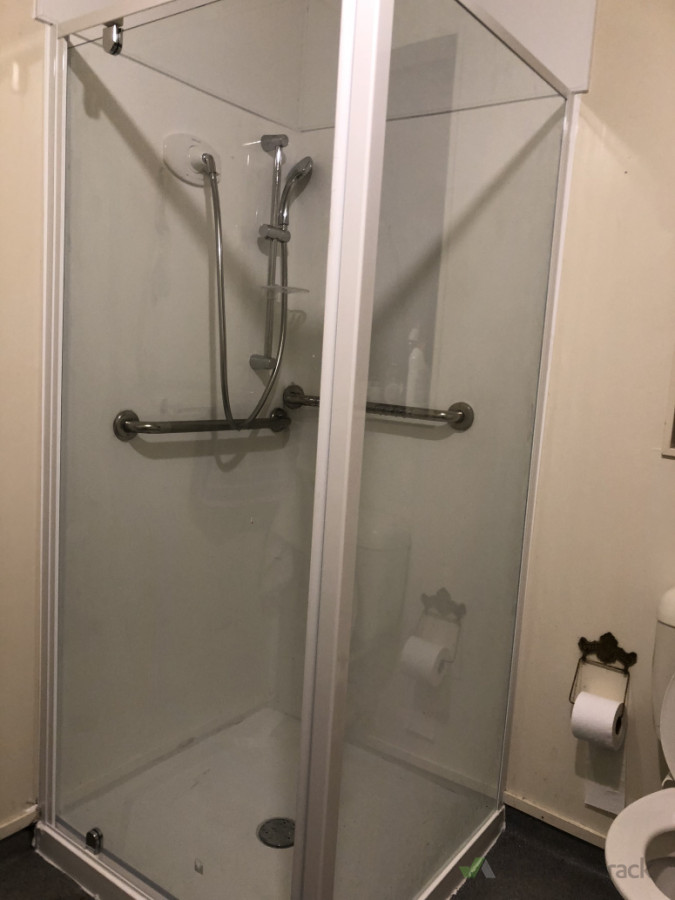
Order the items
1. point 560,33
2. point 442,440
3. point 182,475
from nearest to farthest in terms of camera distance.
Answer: point 442,440, point 560,33, point 182,475

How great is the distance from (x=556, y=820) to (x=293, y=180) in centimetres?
175

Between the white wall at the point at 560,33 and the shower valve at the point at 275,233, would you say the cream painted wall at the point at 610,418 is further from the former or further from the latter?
the shower valve at the point at 275,233

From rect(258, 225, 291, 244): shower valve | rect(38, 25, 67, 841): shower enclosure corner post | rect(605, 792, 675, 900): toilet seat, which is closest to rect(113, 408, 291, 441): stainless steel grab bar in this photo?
rect(38, 25, 67, 841): shower enclosure corner post

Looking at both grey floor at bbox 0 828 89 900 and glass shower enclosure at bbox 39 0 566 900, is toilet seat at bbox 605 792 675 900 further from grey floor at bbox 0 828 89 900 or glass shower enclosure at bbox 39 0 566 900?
grey floor at bbox 0 828 89 900

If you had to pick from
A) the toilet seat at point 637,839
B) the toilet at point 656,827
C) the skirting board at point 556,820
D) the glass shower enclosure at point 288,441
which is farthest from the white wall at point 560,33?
the skirting board at point 556,820

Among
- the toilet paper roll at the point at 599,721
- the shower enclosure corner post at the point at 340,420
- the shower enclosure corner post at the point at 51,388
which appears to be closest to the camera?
the shower enclosure corner post at the point at 340,420

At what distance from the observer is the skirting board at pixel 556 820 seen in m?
1.83

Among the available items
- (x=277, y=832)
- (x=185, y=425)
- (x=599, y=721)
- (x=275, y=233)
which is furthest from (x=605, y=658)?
(x=275, y=233)

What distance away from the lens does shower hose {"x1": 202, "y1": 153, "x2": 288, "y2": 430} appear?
160cm

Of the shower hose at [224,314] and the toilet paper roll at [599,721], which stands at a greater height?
the shower hose at [224,314]

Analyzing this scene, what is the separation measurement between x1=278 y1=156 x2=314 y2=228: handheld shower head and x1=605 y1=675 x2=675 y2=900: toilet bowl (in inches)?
55.1

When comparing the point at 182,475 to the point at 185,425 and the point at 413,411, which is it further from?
the point at 413,411

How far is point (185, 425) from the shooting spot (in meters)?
1.76

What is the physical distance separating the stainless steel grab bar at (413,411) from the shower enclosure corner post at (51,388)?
0.54m
